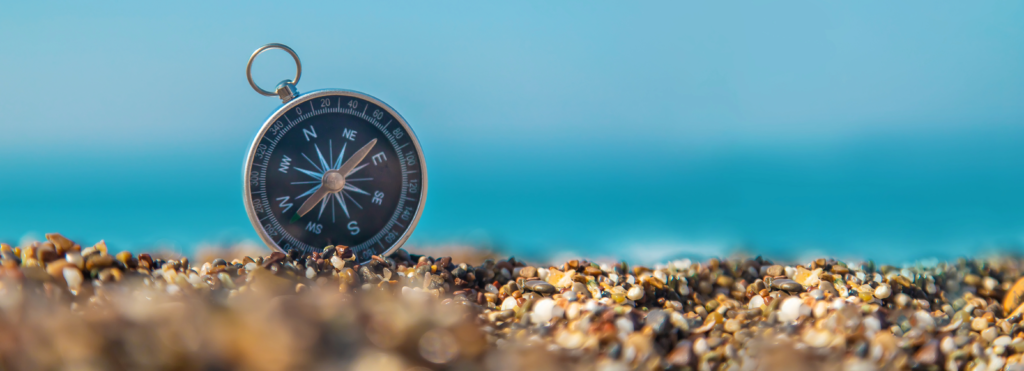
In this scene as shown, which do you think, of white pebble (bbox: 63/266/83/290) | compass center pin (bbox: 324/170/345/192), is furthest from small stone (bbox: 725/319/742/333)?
white pebble (bbox: 63/266/83/290)

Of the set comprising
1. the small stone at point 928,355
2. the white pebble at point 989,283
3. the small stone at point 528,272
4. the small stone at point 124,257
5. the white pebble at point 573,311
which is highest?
the small stone at point 124,257

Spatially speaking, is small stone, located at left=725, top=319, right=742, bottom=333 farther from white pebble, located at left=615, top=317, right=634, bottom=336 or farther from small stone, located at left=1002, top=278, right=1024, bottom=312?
small stone, located at left=1002, top=278, right=1024, bottom=312

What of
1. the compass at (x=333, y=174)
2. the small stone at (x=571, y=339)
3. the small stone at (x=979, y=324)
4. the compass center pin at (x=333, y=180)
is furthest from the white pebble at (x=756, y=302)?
the compass center pin at (x=333, y=180)

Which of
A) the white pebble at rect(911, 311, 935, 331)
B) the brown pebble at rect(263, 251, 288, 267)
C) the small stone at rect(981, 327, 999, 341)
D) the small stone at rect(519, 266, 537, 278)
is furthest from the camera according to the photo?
the small stone at rect(519, 266, 537, 278)

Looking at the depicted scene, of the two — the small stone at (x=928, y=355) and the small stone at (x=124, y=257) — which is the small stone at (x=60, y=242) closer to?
the small stone at (x=124, y=257)

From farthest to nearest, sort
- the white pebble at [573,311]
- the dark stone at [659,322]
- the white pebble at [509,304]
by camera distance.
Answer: the white pebble at [509,304], the white pebble at [573,311], the dark stone at [659,322]

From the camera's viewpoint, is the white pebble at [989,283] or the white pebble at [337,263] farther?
the white pebble at [989,283]
